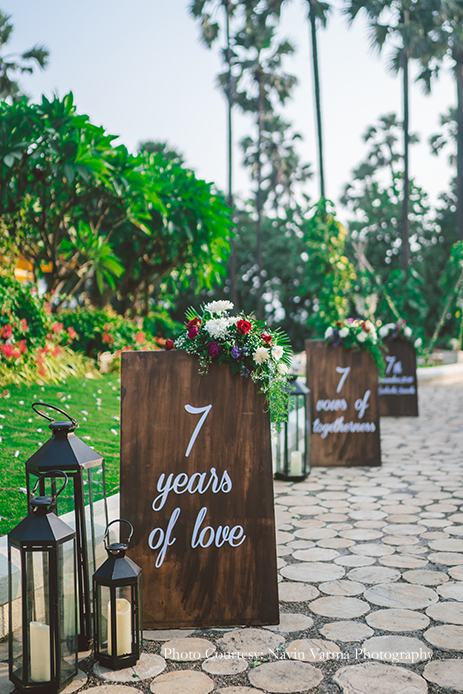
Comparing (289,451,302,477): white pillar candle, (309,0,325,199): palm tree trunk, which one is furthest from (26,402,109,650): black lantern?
(309,0,325,199): palm tree trunk

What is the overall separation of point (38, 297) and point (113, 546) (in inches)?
244

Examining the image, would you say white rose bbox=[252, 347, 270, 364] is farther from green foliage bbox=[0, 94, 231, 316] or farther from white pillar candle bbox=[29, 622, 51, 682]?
green foliage bbox=[0, 94, 231, 316]

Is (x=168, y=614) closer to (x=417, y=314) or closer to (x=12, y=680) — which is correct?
(x=12, y=680)

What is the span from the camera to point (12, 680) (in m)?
2.10

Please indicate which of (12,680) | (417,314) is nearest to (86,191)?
(12,680)

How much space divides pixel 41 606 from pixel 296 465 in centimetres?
344

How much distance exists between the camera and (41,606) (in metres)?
2.13

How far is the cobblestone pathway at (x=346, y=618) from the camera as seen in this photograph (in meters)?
2.20

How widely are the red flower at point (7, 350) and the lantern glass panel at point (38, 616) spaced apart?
4.66 m

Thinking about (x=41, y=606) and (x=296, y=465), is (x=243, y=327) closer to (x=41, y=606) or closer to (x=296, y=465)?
(x=41, y=606)

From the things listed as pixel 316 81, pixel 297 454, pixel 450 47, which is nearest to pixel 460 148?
pixel 450 47

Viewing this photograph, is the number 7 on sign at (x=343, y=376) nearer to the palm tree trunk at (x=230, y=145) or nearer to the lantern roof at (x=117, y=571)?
the lantern roof at (x=117, y=571)

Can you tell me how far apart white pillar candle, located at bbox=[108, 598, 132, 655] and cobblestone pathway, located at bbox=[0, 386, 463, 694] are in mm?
94

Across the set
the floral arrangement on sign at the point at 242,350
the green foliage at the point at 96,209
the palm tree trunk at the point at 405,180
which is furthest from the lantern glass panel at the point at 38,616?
the palm tree trunk at the point at 405,180
